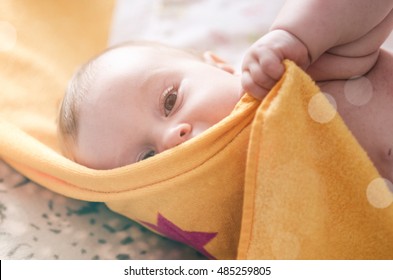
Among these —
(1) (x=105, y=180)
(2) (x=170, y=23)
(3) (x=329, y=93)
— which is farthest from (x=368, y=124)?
(2) (x=170, y=23)

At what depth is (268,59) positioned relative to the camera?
78 centimetres

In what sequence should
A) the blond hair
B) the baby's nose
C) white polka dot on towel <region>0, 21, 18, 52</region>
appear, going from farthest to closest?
white polka dot on towel <region>0, 21, 18, 52</region>, the blond hair, the baby's nose

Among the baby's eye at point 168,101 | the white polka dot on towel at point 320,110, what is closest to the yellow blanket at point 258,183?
the white polka dot on towel at point 320,110

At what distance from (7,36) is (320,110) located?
0.84 metres

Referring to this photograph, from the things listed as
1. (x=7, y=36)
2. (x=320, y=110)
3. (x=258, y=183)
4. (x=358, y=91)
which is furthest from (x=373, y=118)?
(x=7, y=36)

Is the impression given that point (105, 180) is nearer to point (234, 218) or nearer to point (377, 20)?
point (234, 218)

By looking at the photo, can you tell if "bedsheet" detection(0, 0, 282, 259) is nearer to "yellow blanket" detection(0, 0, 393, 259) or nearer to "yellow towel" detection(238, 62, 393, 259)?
"yellow blanket" detection(0, 0, 393, 259)

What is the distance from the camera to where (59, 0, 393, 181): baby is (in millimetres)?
820

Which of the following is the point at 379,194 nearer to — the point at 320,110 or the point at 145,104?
the point at 320,110

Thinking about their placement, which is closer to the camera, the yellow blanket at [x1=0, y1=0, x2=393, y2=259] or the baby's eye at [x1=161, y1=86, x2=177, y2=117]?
the yellow blanket at [x1=0, y1=0, x2=393, y2=259]

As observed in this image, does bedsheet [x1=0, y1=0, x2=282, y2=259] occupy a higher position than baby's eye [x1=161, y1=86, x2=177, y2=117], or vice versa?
baby's eye [x1=161, y1=86, x2=177, y2=117]

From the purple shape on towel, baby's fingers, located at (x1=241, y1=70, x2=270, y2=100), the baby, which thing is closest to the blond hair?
the baby

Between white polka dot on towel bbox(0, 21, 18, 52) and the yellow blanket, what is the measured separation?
23cm

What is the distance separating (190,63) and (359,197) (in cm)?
39
